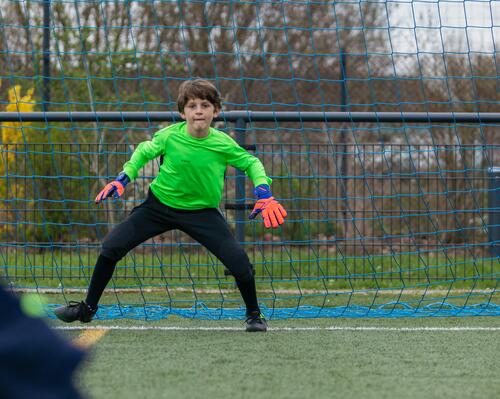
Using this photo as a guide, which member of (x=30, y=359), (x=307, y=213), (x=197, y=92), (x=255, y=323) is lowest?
(x=255, y=323)

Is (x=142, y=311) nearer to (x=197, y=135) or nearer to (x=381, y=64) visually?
(x=197, y=135)

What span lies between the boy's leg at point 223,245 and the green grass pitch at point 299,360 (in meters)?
0.24

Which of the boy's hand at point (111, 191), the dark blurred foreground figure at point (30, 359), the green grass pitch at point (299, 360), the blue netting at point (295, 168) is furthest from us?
the blue netting at point (295, 168)

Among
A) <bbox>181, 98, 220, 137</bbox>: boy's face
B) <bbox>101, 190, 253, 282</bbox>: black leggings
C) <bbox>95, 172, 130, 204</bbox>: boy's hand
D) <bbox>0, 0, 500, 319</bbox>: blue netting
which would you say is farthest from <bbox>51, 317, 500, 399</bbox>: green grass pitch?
<bbox>181, 98, 220, 137</bbox>: boy's face

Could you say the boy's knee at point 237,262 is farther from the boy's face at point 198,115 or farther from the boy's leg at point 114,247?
the boy's face at point 198,115

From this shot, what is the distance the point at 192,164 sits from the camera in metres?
5.12

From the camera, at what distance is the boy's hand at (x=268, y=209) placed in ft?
16.0

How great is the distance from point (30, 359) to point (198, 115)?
156 inches

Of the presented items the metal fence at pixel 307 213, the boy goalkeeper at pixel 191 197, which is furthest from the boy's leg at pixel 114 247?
the metal fence at pixel 307 213

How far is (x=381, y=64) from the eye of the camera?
10.2 metres

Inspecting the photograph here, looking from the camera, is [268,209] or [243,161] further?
[243,161]

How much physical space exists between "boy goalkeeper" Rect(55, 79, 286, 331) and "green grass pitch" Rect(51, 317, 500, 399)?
11.3 inches

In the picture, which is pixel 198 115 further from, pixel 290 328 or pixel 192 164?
pixel 290 328

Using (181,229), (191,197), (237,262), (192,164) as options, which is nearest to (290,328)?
(237,262)
